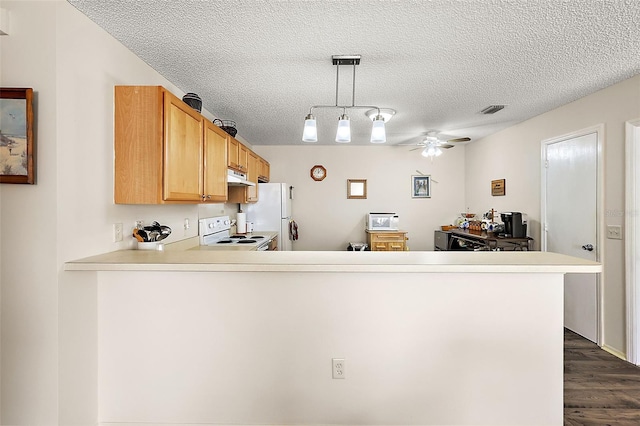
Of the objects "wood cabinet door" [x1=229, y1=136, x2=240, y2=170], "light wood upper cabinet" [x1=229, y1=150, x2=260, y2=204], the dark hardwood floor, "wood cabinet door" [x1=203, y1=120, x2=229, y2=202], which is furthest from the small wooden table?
"wood cabinet door" [x1=203, y1=120, x2=229, y2=202]

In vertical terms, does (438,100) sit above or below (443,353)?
above

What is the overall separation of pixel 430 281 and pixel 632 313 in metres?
2.19

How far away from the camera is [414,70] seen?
2387mm

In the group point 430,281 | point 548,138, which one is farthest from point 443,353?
point 548,138

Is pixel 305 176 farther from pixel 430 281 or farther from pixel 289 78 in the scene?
pixel 430 281

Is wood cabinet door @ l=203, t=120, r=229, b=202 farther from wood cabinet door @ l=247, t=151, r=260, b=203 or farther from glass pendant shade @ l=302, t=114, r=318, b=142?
wood cabinet door @ l=247, t=151, r=260, b=203

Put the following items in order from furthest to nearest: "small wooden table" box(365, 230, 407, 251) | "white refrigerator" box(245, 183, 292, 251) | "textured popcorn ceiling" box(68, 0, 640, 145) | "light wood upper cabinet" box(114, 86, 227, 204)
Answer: "small wooden table" box(365, 230, 407, 251)
"white refrigerator" box(245, 183, 292, 251)
"light wood upper cabinet" box(114, 86, 227, 204)
"textured popcorn ceiling" box(68, 0, 640, 145)

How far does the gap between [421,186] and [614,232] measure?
2914 millimetres

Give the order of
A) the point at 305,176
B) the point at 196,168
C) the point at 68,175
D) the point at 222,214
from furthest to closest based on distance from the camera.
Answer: the point at 305,176, the point at 222,214, the point at 196,168, the point at 68,175

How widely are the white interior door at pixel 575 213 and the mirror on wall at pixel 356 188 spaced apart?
8.58 ft

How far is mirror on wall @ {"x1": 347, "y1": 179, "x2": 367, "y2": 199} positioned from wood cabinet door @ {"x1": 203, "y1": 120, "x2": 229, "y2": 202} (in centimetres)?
282

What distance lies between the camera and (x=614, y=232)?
272 cm

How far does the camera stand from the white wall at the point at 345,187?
5.40 m

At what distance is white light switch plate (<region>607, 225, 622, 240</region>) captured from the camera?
2672 millimetres
